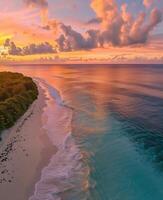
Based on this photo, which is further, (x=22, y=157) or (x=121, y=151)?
(x=121, y=151)

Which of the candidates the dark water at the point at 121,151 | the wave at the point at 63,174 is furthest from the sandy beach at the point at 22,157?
the dark water at the point at 121,151

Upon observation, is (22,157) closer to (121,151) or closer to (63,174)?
(63,174)

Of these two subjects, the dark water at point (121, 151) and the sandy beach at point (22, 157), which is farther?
the dark water at point (121, 151)

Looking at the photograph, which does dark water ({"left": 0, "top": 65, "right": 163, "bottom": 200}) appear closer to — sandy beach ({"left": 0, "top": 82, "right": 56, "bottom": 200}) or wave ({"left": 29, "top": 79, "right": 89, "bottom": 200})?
wave ({"left": 29, "top": 79, "right": 89, "bottom": 200})

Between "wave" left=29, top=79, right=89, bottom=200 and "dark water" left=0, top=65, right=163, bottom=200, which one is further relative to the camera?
"dark water" left=0, top=65, right=163, bottom=200


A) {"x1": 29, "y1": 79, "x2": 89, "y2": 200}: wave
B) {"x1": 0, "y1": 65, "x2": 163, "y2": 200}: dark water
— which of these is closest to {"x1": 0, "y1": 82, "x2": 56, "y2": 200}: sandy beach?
{"x1": 29, "y1": 79, "x2": 89, "y2": 200}: wave

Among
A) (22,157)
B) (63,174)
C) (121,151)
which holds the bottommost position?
(121,151)

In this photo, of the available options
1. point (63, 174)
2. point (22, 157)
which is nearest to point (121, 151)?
point (63, 174)

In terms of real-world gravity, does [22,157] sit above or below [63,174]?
above

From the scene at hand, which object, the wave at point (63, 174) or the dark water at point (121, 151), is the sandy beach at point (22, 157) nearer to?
the wave at point (63, 174)
